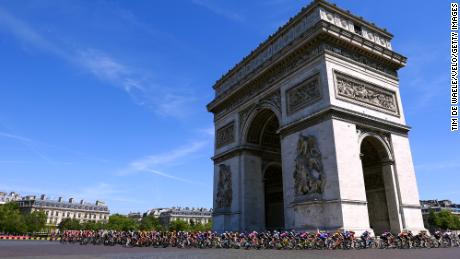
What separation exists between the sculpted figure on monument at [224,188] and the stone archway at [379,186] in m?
8.75

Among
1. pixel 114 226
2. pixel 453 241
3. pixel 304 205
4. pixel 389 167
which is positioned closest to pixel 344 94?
pixel 389 167

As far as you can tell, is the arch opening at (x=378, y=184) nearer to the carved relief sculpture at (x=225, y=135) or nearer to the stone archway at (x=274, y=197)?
the stone archway at (x=274, y=197)

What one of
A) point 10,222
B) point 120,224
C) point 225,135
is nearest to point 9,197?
point 120,224

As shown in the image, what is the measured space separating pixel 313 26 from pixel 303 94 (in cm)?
350

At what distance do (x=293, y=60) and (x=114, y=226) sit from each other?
280ft

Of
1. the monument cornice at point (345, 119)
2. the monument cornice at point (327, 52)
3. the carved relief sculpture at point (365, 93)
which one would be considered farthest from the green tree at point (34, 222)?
the carved relief sculpture at point (365, 93)

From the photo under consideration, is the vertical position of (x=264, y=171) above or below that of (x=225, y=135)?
below

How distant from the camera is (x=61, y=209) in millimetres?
106812

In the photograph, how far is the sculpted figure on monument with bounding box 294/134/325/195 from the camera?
16.2m

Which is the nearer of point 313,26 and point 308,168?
point 308,168

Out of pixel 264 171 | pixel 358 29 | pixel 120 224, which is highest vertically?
pixel 358 29

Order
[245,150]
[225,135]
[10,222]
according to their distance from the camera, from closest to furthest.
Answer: [245,150]
[225,135]
[10,222]

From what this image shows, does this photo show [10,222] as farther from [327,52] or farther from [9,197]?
[327,52]

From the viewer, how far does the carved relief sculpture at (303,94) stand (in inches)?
697
